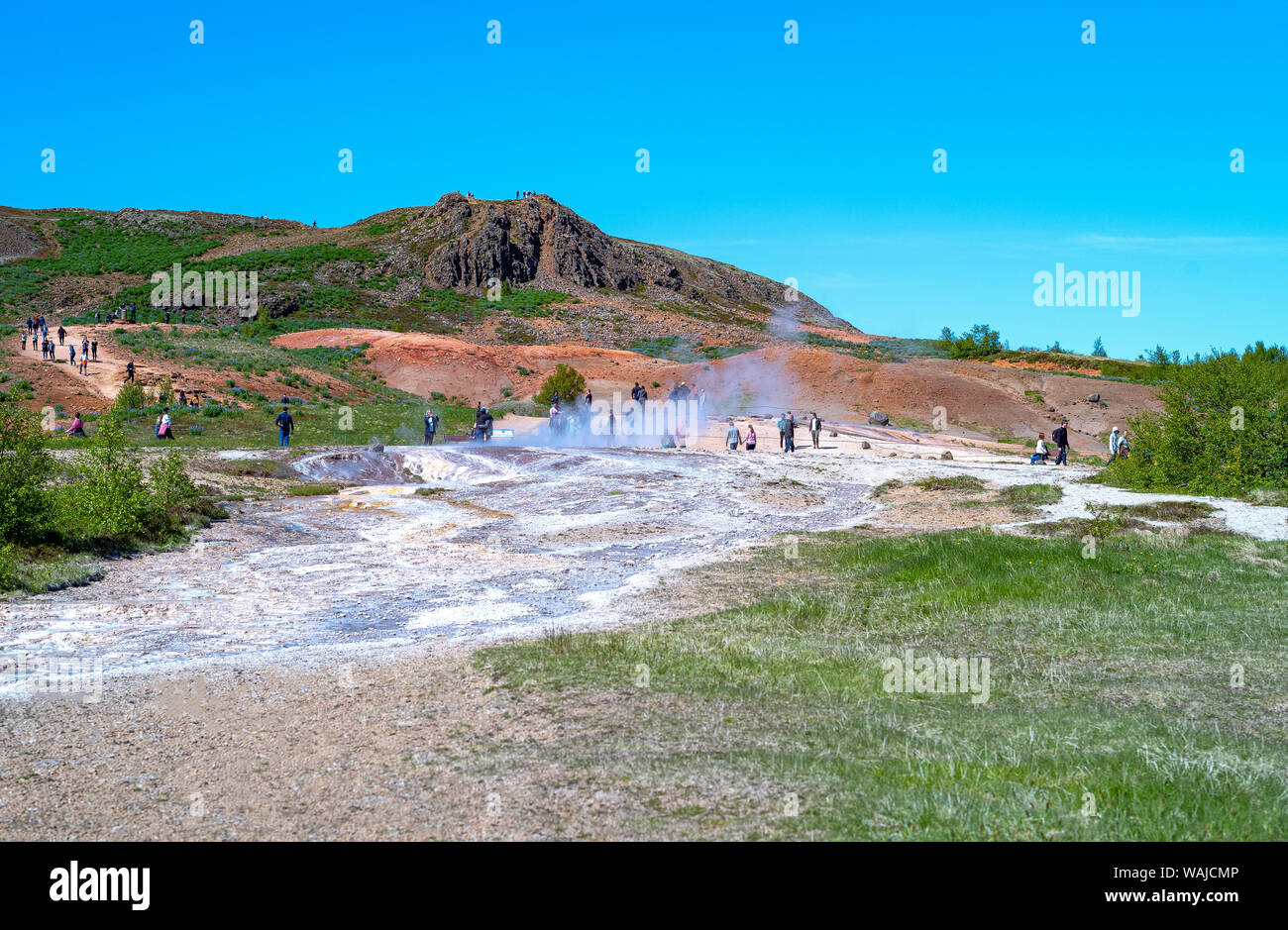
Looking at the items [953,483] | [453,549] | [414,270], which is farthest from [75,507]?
[414,270]

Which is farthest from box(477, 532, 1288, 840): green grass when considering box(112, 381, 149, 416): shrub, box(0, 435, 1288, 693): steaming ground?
box(112, 381, 149, 416): shrub

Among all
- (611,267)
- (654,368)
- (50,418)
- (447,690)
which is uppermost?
(611,267)

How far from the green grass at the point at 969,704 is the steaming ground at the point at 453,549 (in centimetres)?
289

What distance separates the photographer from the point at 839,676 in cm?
1004

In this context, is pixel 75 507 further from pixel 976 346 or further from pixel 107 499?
pixel 976 346

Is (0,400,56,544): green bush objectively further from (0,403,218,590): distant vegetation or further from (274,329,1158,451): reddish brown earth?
(274,329,1158,451): reddish brown earth

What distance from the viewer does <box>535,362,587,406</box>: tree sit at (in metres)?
48.0

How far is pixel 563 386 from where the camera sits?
48125 millimetres

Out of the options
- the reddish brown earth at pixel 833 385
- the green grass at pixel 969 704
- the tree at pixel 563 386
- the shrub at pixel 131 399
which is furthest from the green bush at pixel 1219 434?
the shrub at pixel 131 399

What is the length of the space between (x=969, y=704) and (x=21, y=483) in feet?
53.4

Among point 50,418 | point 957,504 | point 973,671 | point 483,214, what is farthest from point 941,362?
point 483,214

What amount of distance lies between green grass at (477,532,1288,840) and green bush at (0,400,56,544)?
11.1m

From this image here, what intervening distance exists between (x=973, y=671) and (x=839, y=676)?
1.46 meters
